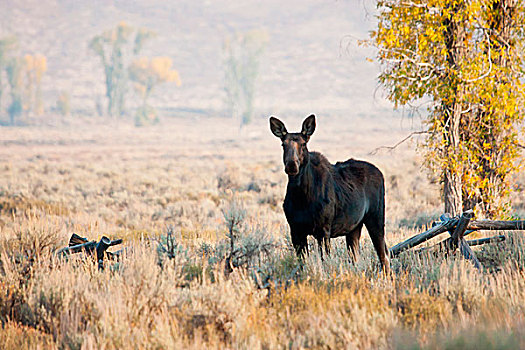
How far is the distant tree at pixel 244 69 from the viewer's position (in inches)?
3497

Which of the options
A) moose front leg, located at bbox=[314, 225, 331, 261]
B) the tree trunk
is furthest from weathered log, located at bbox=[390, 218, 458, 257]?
the tree trunk

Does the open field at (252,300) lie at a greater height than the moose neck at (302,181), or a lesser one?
lesser

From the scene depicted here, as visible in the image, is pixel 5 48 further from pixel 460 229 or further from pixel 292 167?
pixel 460 229

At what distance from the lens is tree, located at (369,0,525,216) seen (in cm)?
966

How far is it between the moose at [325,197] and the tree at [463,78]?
3.16 meters

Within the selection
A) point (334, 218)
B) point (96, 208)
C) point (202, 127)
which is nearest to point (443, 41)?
point (334, 218)

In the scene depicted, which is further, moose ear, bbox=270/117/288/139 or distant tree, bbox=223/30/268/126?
distant tree, bbox=223/30/268/126

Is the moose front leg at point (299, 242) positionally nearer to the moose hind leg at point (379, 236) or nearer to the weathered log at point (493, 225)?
the moose hind leg at point (379, 236)

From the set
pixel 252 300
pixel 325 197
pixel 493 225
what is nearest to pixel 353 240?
pixel 325 197

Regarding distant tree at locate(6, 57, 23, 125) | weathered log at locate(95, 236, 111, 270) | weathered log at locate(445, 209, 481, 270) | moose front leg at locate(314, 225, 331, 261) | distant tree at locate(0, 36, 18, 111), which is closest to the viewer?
moose front leg at locate(314, 225, 331, 261)

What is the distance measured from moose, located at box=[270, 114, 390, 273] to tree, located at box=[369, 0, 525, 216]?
3165 millimetres

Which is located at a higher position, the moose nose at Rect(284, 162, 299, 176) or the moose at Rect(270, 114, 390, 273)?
the moose nose at Rect(284, 162, 299, 176)

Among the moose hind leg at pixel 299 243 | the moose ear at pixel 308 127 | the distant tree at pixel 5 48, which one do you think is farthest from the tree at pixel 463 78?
the distant tree at pixel 5 48

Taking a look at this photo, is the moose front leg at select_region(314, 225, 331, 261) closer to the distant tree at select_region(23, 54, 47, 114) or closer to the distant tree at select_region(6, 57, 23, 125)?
the distant tree at select_region(6, 57, 23, 125)
